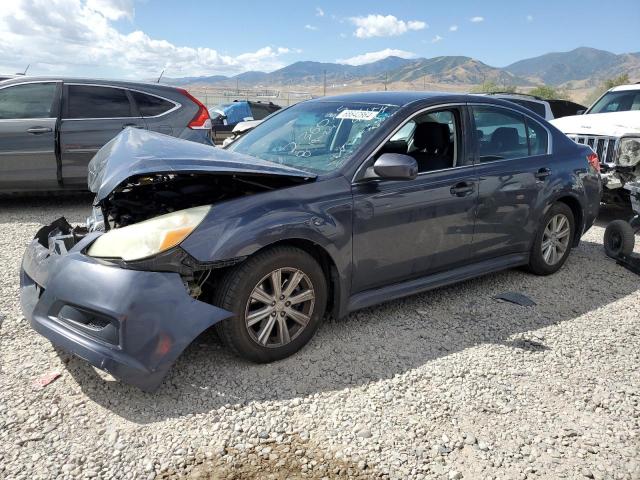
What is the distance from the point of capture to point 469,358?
3.48 meters

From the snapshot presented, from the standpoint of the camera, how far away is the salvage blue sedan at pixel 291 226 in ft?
9.14

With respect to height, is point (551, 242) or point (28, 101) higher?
point (28, 101)

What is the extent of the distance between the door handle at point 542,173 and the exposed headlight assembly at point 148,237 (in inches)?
119

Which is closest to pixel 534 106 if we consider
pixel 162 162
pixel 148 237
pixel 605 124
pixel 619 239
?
pixel 605 124

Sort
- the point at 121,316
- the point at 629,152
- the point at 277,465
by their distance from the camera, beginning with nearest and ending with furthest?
the point at 277,465 < the point at 121,316 < the point at 629,152

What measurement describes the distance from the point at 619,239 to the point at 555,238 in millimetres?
1187

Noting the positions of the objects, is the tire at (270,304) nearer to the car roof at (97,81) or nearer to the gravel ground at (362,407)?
the gravel ground at (362,407)

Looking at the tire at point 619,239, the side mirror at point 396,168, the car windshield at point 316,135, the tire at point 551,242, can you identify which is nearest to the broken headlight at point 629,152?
the tire at point 619,239

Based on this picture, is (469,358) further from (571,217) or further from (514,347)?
(571,217)

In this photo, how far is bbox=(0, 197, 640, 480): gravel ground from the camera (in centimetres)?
249

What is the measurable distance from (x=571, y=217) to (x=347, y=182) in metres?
2.75

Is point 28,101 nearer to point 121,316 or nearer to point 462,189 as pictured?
point 121,316

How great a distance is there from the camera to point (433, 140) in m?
4.23

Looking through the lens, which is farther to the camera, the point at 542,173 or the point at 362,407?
the point at 542,173
